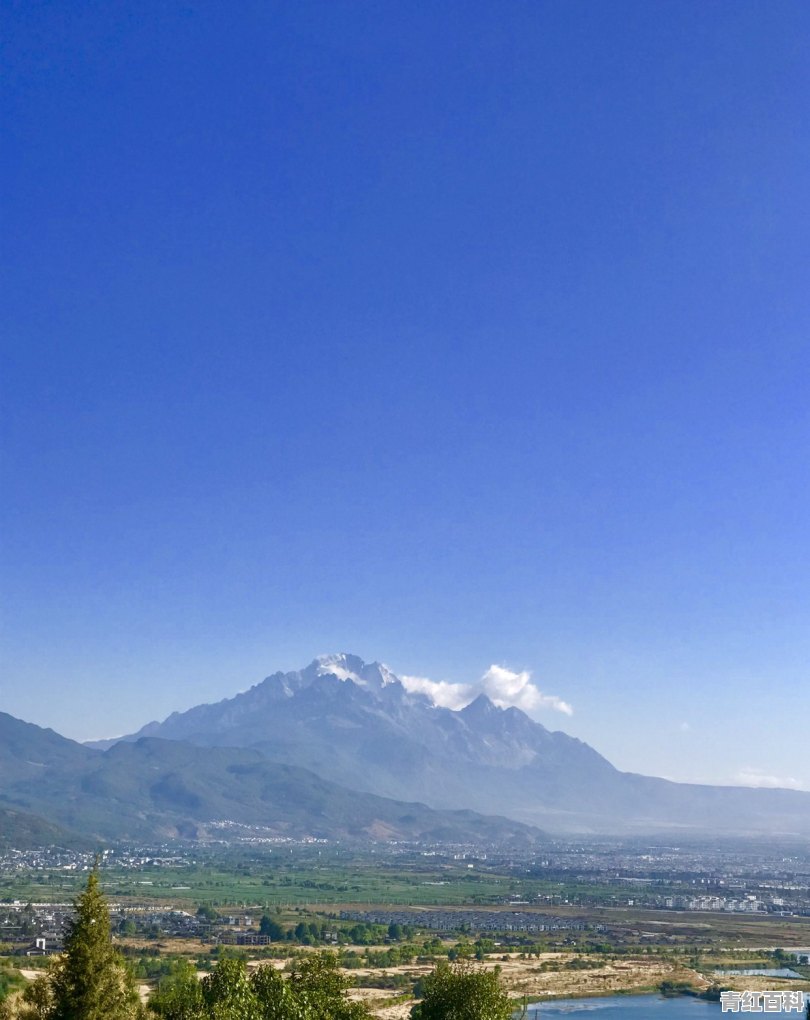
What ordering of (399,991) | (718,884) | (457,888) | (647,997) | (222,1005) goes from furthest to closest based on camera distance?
1. (718,884)
2. (457,888)
3. (647,997)
4. (399,991)
5. (222,1005)

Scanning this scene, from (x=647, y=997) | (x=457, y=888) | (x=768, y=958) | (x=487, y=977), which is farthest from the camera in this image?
(x=457, y=888)

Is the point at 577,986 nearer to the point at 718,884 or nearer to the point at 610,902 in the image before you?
the point at 610,902

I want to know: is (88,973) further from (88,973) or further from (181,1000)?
(181,1000)

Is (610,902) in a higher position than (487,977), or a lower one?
lower

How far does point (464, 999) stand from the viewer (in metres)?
29.0

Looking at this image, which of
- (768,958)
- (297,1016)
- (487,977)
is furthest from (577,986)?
(297,1016)

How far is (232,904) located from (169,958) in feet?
159

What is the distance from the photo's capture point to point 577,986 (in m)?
70.2

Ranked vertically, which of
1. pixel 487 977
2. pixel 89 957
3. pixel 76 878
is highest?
pixel 89 957

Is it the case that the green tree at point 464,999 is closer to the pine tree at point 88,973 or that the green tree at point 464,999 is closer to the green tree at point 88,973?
the green tree at point 88,973

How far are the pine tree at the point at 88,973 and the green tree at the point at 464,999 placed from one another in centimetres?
1044

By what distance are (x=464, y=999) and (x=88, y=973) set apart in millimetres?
12090

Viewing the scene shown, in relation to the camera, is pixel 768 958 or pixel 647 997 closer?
pixel 647 997

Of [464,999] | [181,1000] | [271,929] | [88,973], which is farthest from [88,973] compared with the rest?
[271,929]
